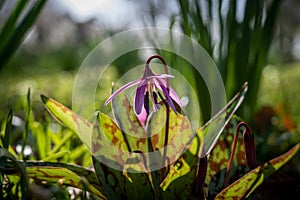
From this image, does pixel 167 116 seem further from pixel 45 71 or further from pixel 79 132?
pixel 45 71

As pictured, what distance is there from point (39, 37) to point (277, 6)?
1421cm

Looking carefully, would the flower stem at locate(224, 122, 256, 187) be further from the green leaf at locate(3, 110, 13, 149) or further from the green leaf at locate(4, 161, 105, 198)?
the green leaf at locate(3, 110, 13, 149)

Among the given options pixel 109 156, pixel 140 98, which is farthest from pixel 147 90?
pixel 109 156

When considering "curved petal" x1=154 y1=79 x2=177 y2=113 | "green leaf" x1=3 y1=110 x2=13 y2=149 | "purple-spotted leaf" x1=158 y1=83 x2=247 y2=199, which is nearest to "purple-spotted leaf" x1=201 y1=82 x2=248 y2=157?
"purple-spotted leaf" x1=158 y1=83 x2=247 y2=199

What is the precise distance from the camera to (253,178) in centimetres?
66

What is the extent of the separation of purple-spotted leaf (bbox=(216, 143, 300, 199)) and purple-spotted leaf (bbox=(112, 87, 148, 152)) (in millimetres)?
164

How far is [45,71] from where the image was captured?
5.00 meters

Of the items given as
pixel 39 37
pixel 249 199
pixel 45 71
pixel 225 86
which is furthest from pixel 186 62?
pixel 39 37

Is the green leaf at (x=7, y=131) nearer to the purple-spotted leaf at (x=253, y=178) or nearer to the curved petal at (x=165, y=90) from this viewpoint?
the curved petal at (x=165, y=90)

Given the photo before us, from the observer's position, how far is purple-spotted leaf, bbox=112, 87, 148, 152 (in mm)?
742

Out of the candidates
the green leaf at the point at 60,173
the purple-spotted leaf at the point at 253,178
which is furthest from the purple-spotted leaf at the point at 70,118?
the purple-spotted leaf at the point at 253,178

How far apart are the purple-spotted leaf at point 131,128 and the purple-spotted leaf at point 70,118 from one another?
0.07 meters

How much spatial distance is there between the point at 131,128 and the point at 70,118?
0.39 ft

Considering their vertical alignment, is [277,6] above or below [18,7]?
below
